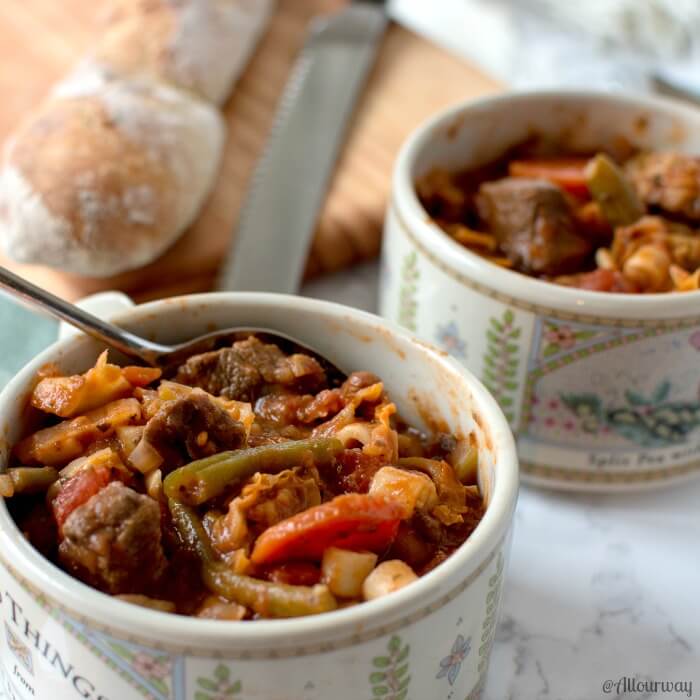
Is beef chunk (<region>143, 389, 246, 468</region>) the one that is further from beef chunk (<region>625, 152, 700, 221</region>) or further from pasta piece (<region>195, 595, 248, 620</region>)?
beef chunk (<region>625, 152, 700, 221</region>)

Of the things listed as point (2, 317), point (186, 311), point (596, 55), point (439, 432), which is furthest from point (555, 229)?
point (596, 55)

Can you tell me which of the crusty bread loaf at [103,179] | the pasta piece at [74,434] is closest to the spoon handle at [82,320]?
the pasta piece at [74,434]

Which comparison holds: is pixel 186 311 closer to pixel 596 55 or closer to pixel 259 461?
pixel 259 461

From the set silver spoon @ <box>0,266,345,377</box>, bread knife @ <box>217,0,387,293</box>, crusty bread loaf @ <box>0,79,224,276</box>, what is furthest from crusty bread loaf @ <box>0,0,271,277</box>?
silver spoon @ <box>0,266,345,377</box>

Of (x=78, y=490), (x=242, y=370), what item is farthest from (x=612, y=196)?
(x=78, y=490)

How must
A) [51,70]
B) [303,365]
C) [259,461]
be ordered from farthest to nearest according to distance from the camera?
[51,70] → [303,365] → [259,461]

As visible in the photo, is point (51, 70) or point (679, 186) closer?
point (679, 186)
